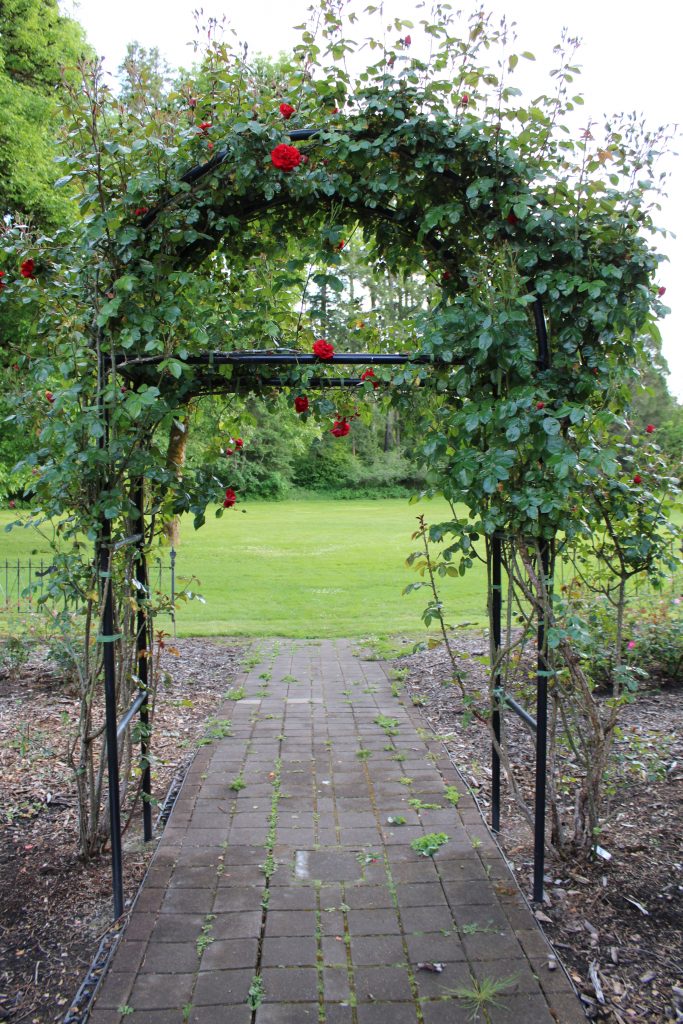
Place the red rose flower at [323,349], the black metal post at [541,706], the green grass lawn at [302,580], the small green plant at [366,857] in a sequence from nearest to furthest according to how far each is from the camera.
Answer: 1. the black metal post at [541,706]
2. the red rose flower at [323,349]
3. the small green plant at [366,857]
4. the green grass lawn at [302,580]

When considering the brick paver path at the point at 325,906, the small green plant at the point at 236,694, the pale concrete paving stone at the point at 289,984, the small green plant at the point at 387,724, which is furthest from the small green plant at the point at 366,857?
the small green plant at the point at 236,694

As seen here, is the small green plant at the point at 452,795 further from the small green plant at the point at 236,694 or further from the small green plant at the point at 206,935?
the small green plant at the point at 236,694

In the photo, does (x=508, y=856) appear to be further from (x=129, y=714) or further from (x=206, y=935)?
(x=129, y=714)

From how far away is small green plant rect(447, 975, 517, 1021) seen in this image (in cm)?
205

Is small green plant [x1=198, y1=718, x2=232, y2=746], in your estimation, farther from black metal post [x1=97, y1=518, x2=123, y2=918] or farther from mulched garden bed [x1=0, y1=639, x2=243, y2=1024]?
black metal post [x1=97, y1=518, x2=123, y2=918]

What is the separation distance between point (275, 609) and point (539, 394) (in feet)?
22.2

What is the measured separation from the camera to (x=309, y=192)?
2.58 meters

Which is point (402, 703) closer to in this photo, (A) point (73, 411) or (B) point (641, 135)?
(A) point (73, 411)

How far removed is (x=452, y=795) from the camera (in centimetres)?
346

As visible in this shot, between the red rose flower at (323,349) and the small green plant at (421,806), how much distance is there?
2.12m

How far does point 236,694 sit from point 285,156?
3.75 metres

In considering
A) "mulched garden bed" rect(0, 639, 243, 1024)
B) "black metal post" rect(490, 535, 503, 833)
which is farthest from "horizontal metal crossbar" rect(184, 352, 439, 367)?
"mulched garden bed" rect(0, 639, 243, 1024)

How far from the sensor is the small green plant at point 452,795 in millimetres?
3416

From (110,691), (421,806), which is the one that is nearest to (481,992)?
(421,806)
